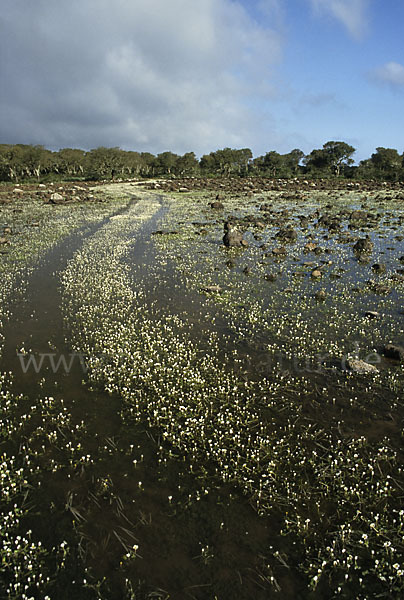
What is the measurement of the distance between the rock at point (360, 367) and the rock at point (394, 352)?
4.29 ft

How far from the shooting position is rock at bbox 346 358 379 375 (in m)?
13.1

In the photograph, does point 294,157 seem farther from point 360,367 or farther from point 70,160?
point 360,367

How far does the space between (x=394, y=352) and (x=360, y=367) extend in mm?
1985

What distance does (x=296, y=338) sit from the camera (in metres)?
15.8

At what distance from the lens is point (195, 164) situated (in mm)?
159500

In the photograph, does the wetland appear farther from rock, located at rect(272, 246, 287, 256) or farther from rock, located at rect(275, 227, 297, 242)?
rock, located at rect(275, 227, 297, 242)

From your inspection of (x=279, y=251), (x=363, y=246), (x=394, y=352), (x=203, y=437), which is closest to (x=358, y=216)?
(x=363, y=246)

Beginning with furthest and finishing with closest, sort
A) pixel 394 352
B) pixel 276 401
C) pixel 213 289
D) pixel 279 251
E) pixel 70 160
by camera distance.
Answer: pixel 70 160, pixel 279 251, pixel 213 289, pixel 394 352, pixel 276 401

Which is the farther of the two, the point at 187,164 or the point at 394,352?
the point at 187,164

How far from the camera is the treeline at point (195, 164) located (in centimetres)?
12238

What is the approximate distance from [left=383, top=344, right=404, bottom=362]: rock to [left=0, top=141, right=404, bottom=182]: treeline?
129532 millimetres

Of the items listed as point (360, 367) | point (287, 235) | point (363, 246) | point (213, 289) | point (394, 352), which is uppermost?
point (287, 235)

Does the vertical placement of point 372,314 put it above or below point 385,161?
below

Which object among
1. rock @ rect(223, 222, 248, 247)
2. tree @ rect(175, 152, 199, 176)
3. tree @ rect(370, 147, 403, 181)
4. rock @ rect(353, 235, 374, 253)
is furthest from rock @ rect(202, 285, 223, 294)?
tree @ rect(175, 152, 199, 176)
